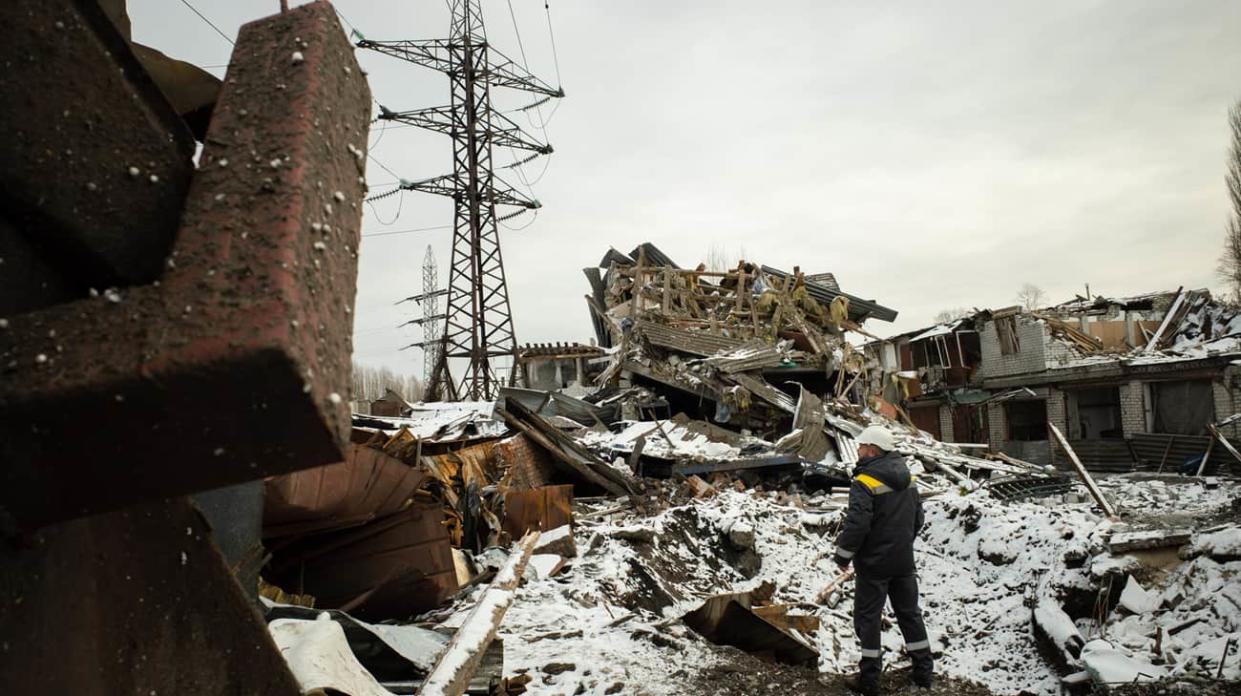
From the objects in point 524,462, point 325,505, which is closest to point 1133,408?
point 524,462

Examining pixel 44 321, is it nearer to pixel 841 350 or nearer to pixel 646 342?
pixel 646 342

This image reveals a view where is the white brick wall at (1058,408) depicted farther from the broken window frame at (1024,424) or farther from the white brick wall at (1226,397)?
the white brick wall at (1226,397)

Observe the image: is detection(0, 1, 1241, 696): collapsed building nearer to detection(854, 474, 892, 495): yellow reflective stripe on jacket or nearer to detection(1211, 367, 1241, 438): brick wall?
detection(854, 474, 892, 495): yellow reflective stripe on jacket

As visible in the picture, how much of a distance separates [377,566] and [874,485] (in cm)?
371

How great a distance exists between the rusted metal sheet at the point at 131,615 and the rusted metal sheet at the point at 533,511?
20.4 feet

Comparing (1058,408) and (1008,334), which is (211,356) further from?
(1008,334)

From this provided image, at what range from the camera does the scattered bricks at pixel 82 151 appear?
100cm

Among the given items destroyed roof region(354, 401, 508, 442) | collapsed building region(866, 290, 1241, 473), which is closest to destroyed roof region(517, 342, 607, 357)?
collapsed building region(866, 290, 1241, 473)

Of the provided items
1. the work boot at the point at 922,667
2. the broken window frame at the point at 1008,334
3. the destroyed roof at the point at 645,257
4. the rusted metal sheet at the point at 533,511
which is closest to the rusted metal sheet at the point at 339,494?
the rusted metal sheet at the point at 533,511

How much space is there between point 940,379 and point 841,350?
1191 centimetres

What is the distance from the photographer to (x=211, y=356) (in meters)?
0.82

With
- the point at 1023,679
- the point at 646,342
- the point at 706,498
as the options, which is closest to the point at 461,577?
the point at 1023,679

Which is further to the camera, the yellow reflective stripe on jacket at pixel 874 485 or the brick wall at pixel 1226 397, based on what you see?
the brick wall at pixel 1226 397

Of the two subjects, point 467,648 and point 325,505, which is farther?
point 325,505
